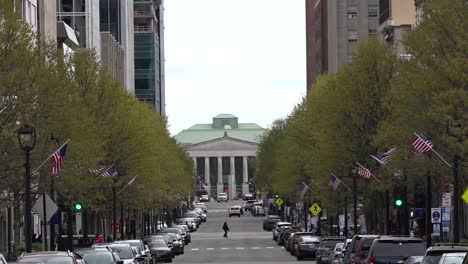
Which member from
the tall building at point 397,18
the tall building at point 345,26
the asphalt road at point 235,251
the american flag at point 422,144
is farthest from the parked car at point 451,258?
the tall building at point 345,26

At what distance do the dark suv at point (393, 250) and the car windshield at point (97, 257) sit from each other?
303 inches

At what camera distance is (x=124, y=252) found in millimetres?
51031

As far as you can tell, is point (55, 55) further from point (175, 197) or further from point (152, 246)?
point (175, 197)

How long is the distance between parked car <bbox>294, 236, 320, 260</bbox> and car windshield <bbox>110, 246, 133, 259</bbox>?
27662mm

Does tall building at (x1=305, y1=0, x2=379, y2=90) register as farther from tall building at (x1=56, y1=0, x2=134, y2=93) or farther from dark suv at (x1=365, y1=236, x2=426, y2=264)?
dark suv at (x1=365, y1=236, x2=426, y2=264)

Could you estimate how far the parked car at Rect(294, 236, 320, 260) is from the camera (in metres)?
78.4

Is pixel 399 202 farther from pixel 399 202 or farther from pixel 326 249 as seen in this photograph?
pixel 326 249

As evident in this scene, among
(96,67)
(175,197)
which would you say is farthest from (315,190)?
(175,197)

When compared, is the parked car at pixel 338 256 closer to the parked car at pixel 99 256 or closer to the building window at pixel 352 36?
the parked car at pixel 99 256

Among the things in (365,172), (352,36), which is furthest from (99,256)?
(352,36)

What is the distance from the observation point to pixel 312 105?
9869 cm

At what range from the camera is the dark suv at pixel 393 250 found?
4050 centimetres

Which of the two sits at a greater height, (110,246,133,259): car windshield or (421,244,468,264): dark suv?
(421,244,468,264): dark suv

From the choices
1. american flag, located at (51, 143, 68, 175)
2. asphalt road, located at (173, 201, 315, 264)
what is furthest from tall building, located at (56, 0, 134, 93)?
american flag, located at (51, 143, 68, 175)
